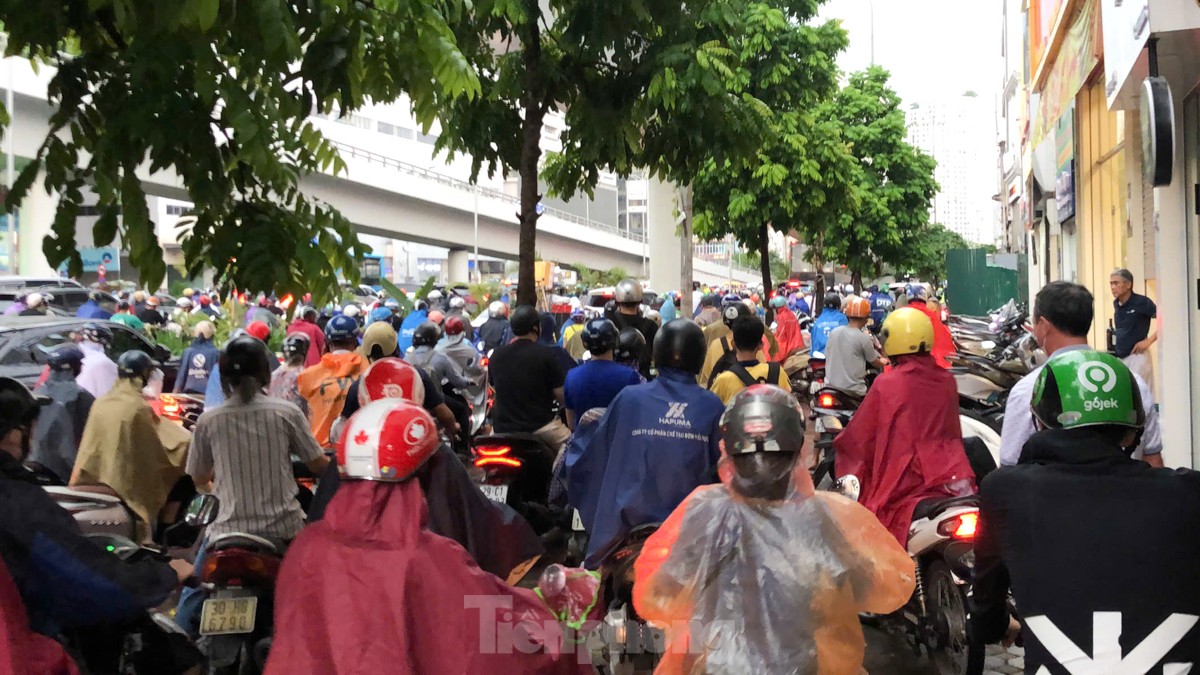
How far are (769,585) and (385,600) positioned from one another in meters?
1.02

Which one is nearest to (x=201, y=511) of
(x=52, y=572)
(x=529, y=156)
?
(x=52, y=572)

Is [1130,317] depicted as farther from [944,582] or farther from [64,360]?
[64,360]

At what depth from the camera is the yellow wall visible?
60.3 ft

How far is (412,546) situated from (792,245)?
348ft

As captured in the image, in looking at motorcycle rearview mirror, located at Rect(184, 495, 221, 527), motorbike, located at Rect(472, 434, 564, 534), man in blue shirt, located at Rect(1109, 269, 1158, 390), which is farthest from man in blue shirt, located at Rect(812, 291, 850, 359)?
motorcycle rearview mirror, located at Rect(184, 495, 221, 527)

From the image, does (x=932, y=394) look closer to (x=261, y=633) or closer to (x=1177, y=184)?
(x=261, y=633)

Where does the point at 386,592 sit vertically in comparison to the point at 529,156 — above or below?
below

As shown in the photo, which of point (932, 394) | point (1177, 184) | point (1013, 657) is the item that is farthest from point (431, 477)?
point (1177, 184)

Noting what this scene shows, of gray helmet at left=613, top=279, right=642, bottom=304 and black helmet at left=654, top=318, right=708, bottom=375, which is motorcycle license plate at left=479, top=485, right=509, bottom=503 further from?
gray helmet at left=613, top=279, right=642, bottom=304

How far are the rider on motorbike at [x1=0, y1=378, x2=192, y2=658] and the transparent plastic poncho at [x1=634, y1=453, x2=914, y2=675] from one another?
5.20 ft

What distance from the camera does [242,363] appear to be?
577cm

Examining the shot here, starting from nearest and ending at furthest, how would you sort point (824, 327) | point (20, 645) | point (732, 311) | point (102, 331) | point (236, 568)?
point (20, 645) < point (236, 568) < point (732, 311) < point (102, 331) < point (824, 327)

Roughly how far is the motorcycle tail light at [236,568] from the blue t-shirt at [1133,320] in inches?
381

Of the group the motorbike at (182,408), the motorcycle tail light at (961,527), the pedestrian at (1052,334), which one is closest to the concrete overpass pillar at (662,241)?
the motorbike at (182,408)
